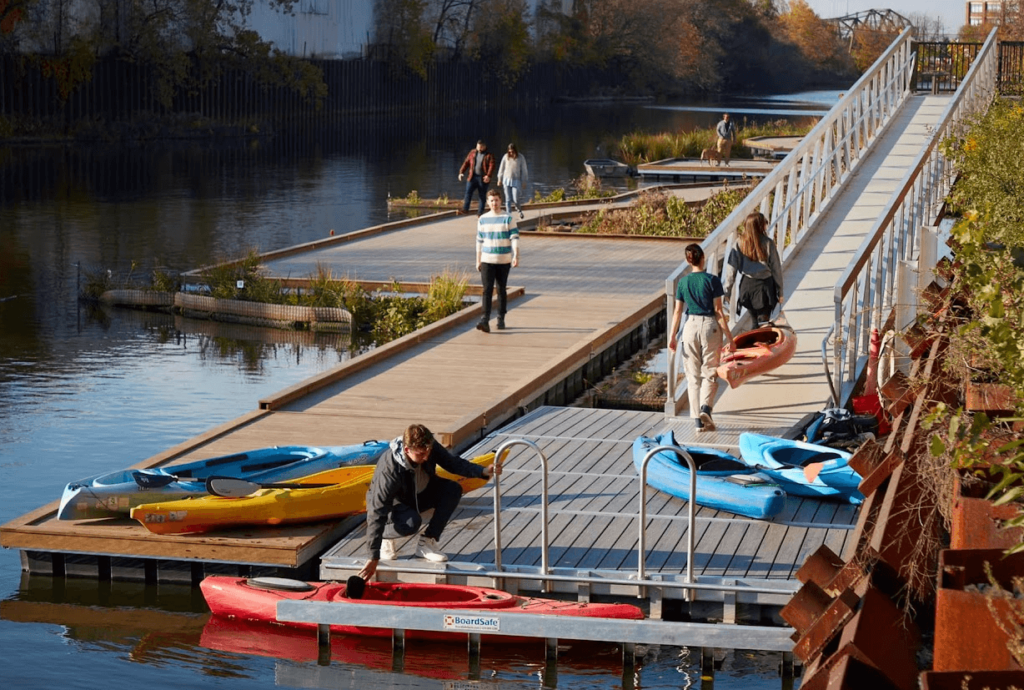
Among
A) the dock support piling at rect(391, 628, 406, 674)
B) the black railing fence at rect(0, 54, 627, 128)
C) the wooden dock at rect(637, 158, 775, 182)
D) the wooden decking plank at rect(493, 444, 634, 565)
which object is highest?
the black railing fence at rect(0, 54, 627, 128)

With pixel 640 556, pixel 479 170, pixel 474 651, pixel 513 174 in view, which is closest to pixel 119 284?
pixel 513 174

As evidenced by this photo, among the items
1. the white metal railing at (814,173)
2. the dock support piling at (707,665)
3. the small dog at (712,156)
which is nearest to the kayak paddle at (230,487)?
the dock support piling at (707,665)

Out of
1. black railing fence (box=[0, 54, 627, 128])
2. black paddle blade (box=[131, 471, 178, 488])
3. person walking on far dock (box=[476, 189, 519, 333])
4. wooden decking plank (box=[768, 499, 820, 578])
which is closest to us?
wooden decking plank (box=[768, 499, 820, 578])

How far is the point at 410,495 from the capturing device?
9992mm

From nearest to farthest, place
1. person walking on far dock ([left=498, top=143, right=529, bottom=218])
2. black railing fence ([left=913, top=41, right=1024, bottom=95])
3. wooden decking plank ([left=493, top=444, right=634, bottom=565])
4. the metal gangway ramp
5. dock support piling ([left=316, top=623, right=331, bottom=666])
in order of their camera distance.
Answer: dock support piling ([left=316, top=623, right=331, bottom=666]) < wooden decking plank ([left=493, top=444, right=634, bottom=565]) < the metal gangway ramp < black railing fence ([left=913, top=41, right=1024, bottom=95]) < person walking on far dock ([left=498, top=143, right=529, bottom=218])

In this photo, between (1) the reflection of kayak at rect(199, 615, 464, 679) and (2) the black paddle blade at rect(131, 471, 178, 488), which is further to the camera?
(2) the black paddle blade at rect(131, 471, 178, 488)

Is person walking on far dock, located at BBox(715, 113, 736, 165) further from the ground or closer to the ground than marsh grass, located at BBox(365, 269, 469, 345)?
further from the ground

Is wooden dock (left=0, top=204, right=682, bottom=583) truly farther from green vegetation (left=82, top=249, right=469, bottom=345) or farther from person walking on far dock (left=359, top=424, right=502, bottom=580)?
green vegetation (left=82, top=249, right=469, bottom=345)

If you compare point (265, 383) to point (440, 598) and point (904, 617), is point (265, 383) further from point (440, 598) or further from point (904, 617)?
point (904, 617)

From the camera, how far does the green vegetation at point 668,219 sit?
91.6ft

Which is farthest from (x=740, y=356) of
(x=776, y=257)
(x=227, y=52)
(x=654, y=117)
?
(x=654, y=117)

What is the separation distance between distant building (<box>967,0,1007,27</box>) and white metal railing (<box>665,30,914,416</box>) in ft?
27.5

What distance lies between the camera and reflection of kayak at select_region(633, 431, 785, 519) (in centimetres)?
1054

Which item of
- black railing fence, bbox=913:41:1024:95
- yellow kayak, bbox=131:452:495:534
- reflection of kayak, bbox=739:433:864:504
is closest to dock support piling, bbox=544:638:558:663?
yellow kayak, bbox=131:452:495:534
